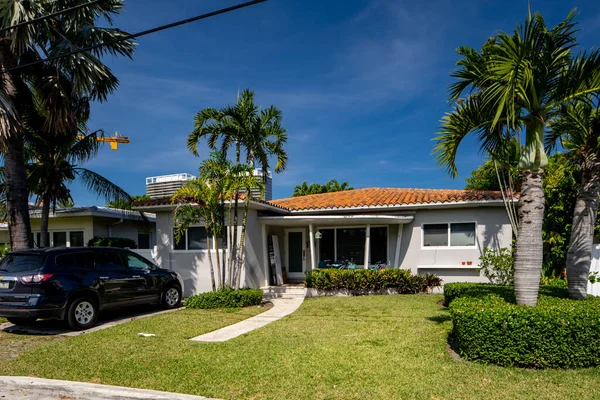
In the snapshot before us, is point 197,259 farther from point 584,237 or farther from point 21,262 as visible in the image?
point 584,237

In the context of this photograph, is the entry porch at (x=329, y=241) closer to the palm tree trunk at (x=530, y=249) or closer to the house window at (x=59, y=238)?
the palm tree trunk at (x=530, y=249)

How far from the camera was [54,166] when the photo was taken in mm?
13297

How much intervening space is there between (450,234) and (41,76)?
530 inches

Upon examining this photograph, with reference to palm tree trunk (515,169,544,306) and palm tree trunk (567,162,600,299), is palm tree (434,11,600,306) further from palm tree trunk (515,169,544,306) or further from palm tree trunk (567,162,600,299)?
palm tree trunk (567,162,600,299)

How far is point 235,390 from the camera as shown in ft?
16.9

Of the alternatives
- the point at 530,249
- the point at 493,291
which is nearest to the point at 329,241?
the point at 493,291

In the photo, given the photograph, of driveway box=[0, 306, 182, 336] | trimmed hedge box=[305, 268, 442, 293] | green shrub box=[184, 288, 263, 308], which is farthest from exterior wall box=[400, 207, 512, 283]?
driveway box=[0, 306, 182, 336]

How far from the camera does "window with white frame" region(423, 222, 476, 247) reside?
1443cm

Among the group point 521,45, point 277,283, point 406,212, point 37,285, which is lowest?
point 277,283

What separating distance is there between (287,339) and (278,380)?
2.18 m

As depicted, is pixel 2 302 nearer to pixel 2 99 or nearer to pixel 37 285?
pixel 37 285

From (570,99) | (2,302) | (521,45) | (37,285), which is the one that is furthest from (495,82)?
(2,302)

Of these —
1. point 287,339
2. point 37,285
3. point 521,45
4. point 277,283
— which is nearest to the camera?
point 521,45

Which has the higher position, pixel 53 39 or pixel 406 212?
pixel 53 39
